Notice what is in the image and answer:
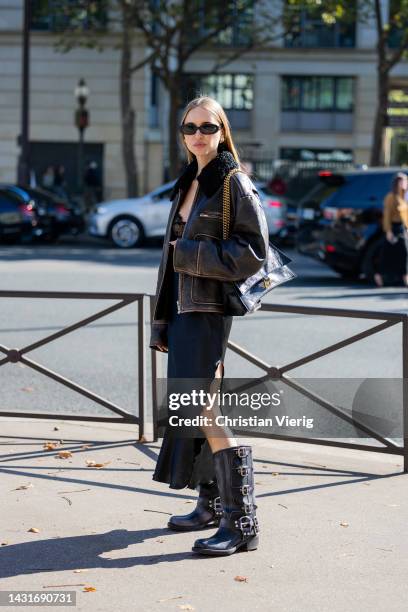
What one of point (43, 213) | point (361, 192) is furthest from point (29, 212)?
point (361, 192)

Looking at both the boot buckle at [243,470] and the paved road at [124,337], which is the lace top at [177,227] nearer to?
the boot buckle at [243,470]

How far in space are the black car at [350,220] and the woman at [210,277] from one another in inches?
498

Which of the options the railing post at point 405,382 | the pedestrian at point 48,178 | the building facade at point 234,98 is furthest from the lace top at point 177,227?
the building facade at point 234,98

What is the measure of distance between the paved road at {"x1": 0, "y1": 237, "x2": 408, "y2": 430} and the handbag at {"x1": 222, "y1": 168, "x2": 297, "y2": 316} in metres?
1.82

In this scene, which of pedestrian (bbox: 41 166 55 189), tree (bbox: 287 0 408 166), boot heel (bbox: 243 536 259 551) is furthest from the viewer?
pedestrian (bbox: 41 166 55 189)

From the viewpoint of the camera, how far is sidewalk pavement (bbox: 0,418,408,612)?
443cm

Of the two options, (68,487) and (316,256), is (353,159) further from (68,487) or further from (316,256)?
(68,487)

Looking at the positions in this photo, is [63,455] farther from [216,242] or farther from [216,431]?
[216,242]

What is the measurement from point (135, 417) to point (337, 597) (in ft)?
9.70

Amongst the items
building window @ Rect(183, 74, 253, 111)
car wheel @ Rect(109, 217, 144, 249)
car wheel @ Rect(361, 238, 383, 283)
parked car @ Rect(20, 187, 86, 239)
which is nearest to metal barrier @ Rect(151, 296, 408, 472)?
car wheel @ Rect(361, 238, 383, 283)

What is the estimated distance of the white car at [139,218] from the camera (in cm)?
2500

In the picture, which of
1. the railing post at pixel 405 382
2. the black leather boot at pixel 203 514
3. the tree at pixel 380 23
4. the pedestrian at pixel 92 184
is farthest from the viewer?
the pedestrian at pixel 92 184

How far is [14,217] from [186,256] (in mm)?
21522

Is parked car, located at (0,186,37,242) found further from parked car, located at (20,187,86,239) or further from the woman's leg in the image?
the woman's leg
